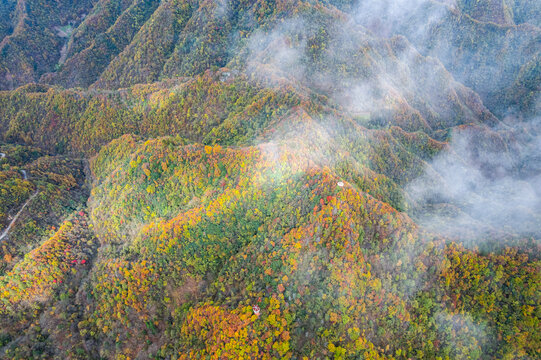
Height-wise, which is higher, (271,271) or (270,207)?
(270,207)

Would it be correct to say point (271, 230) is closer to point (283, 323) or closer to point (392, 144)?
point (283, 323)

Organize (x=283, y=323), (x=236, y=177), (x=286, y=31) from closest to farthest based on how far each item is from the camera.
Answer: (x=283, y=323) < (x=236, y=177) < (x=286, y=31)

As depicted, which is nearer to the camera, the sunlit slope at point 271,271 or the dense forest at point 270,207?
the sunlit slope at point 271,271

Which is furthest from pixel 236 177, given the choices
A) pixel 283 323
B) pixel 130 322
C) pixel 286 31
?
pixel 286 31

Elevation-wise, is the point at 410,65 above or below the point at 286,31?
below

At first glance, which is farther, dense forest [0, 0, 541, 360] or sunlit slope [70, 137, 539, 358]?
dense forest [0, 0, 541, 360]

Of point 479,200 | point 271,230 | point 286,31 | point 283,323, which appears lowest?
point 479,200

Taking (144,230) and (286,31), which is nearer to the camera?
(144,230)

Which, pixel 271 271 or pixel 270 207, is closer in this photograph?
pixel 271 271
